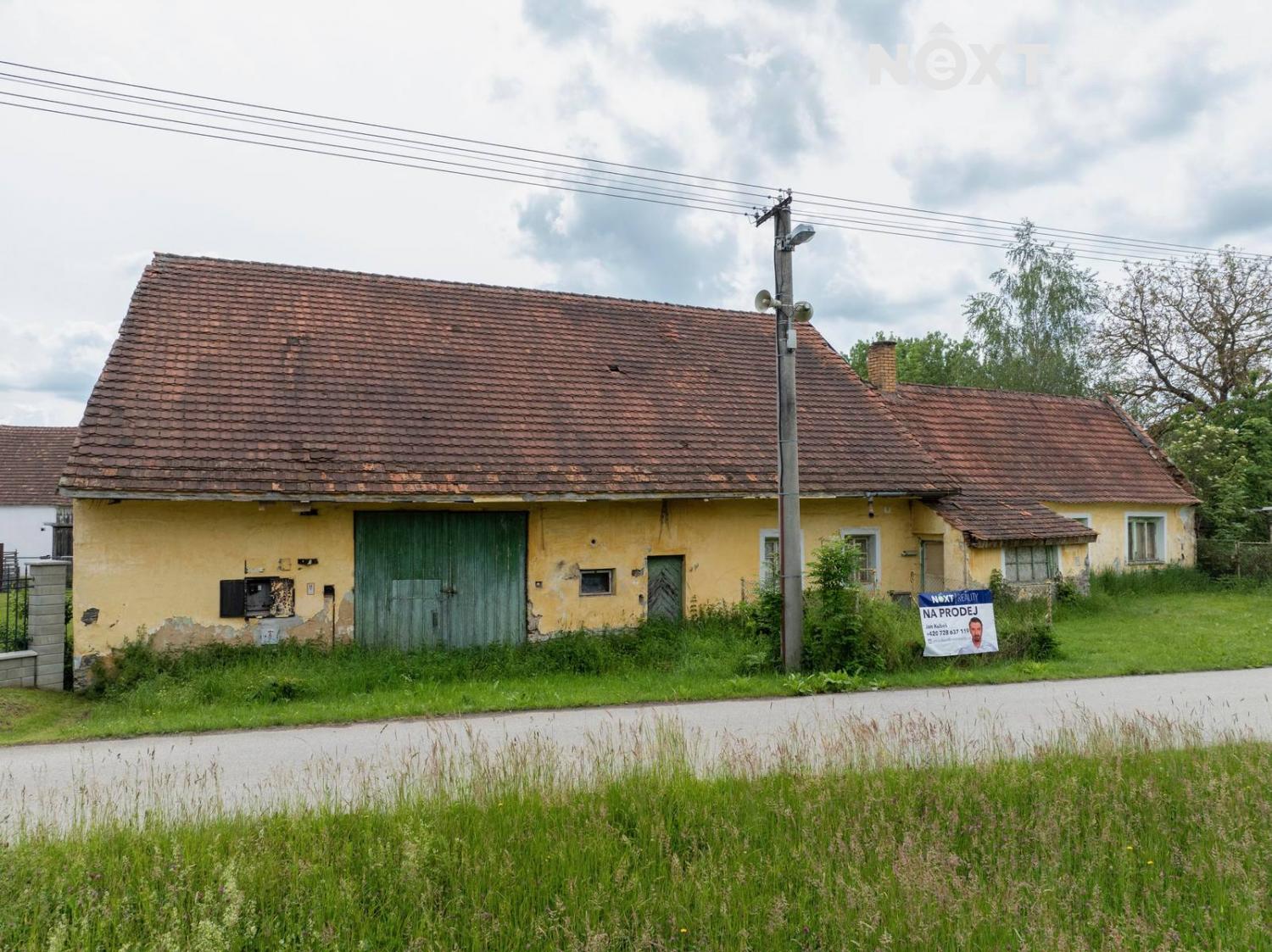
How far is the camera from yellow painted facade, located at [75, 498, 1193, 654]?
10.7 m

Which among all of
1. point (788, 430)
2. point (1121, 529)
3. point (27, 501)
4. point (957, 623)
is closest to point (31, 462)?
point (27, 501)

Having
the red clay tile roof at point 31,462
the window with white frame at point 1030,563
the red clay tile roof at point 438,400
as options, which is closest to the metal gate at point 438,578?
the red clay tile roof at point 438,400

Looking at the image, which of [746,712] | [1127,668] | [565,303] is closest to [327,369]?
[565,303]

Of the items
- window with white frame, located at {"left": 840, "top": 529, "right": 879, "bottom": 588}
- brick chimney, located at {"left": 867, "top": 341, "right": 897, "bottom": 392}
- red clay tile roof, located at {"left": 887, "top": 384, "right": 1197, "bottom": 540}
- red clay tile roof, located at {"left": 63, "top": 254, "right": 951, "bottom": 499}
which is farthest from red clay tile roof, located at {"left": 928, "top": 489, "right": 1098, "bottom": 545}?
brick chimney, located at {"left": 867, "top": 341, "right": 897, "bottom": 392}

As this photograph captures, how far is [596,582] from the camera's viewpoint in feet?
43.8

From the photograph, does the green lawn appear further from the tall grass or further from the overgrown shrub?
the overgrown shrub

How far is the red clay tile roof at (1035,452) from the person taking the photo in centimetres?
1723

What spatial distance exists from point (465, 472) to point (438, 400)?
1992mm

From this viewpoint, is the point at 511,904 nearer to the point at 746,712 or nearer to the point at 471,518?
the point at 746,712

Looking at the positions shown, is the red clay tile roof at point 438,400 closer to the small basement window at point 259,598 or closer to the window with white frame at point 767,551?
the window with white frame at point 767,551

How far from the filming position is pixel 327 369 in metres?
13.6

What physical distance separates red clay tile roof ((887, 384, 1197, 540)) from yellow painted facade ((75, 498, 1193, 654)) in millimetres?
1785

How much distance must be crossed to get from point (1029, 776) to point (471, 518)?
28.9ft

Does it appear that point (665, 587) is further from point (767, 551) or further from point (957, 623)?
point (957, 623)
